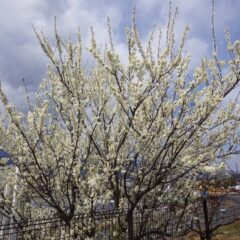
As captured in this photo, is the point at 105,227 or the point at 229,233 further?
the point at 229,233

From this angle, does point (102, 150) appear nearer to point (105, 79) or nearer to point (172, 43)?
point (105, 79)

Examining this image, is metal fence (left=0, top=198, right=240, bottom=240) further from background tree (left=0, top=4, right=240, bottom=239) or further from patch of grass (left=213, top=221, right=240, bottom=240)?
patch of grass (left=213, top=221, right=240, bottom=240)

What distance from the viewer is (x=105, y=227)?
5629mm

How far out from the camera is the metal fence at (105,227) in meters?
5.10

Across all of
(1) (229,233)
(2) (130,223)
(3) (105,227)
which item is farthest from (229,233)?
(3) (105,227)

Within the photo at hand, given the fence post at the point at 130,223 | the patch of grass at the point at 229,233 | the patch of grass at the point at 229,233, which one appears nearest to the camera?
the fence post at the point at 130,223

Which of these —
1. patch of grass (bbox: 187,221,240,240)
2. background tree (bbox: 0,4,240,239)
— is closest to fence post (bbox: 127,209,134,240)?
background tree (bbox: 0,4,240,239)

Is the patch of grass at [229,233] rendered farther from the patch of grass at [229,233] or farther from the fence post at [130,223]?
the fence post at [130,223]

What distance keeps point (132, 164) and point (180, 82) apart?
5.07 feet

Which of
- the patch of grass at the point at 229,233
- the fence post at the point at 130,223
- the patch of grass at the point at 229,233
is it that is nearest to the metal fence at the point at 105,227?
the fence post at the point at 130,223

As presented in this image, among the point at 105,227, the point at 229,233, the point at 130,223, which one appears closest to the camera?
the point at 105,227

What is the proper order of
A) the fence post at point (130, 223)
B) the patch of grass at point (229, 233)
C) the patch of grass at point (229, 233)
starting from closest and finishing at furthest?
the fence post at point (130, 223) < the patch of grass at point (229, 233) < the patch of grass at point (229, 233)

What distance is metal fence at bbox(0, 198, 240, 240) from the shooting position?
5.10 meters

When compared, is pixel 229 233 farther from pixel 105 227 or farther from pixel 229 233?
pixel 105 227
